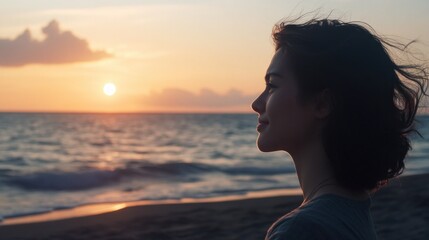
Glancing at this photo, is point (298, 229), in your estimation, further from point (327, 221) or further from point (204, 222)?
point (204, 222)

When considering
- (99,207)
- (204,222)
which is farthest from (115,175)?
(204,222)

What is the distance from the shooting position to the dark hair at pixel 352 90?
5.34 ft

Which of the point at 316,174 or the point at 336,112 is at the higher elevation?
the point at 336,112

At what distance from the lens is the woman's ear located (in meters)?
1.65

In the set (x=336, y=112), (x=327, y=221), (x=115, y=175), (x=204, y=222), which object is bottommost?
(x=115, y=175)

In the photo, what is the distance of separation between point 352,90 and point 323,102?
0.27 ft

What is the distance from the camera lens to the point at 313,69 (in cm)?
166

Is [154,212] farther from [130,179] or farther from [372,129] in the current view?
[372,129]

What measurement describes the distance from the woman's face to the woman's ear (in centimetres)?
2

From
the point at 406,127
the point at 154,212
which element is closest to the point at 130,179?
the point at 154,212

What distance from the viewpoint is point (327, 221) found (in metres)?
1.42

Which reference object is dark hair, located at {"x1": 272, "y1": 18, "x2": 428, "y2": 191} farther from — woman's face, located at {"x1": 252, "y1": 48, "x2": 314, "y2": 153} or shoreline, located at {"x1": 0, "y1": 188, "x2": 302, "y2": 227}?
shoreline, located at {"x1": 0, "y1": 188, "x2": 302, "y2": 227}

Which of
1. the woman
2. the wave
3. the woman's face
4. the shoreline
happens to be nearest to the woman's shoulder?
the woman

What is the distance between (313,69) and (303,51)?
0.06 meters
